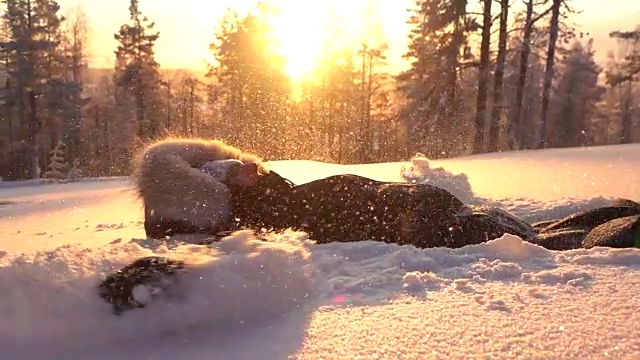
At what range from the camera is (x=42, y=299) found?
4.29 feet

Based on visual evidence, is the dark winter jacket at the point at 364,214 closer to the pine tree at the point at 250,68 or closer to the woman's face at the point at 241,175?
the woman's face at the point at 241,175

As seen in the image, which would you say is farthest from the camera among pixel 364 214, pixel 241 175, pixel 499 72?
pixel 499 72

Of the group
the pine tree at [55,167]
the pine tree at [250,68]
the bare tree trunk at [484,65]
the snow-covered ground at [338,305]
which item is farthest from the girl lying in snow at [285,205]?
the pine tree at [55,167]

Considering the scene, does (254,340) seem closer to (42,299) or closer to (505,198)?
(42,299)

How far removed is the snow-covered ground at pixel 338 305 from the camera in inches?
48.5

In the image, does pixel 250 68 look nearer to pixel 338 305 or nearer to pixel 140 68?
pixel 140 68

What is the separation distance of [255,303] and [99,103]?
3737 cm

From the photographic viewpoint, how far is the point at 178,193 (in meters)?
2.50

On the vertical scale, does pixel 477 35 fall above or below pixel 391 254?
above

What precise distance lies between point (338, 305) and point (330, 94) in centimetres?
2853

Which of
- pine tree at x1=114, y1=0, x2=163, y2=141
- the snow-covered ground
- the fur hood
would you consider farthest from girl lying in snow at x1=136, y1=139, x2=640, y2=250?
pine tree at x1=114, y1=0, x2=163, y2=141

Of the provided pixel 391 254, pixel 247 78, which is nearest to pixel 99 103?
pixel 247 78

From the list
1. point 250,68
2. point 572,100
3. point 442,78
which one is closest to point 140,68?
point 250,68

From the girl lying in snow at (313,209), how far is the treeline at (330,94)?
11.3 feet
